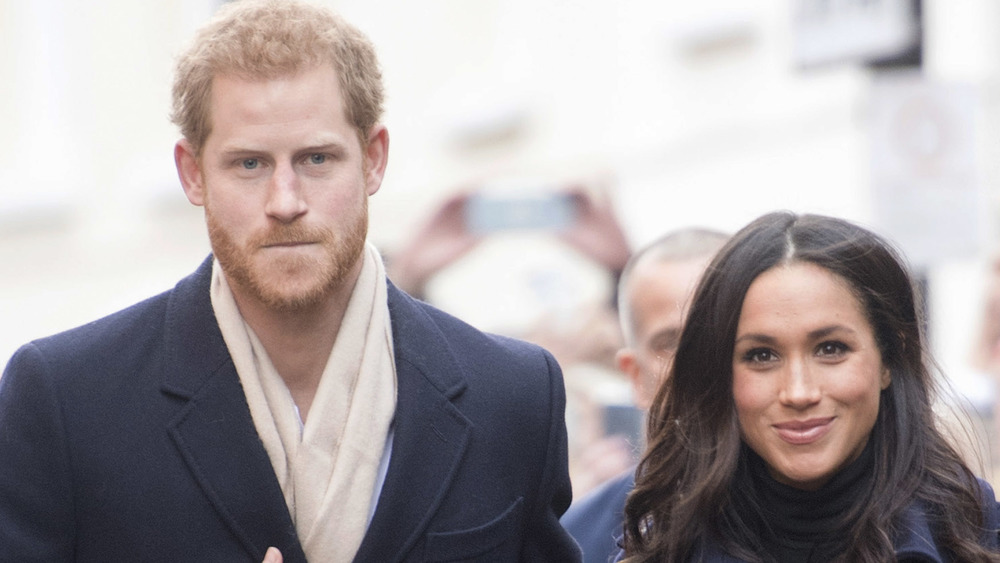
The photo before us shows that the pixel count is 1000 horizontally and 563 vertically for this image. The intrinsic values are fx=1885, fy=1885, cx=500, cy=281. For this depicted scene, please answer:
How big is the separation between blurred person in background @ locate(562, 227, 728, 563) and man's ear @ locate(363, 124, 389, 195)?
102 centimetres

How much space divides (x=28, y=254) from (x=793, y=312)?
43.2 ft

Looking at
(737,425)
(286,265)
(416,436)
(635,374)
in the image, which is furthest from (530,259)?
(286,265)

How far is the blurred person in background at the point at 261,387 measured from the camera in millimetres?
3641

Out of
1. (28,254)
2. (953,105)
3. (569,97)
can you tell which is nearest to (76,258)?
(28,254)

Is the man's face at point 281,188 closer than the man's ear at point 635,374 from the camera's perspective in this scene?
→ Yes

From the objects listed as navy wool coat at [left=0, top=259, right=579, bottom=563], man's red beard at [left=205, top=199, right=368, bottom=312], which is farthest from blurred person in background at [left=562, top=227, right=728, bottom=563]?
man's red beard at [left=205, top=199, right=368, bottom=312]

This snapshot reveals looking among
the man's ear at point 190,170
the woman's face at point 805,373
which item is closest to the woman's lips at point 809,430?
the woman's face at point 805,373

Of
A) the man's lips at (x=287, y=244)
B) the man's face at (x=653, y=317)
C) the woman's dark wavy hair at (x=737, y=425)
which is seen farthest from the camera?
the man's face at (x=653, y=317)

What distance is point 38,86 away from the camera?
16.0 meters

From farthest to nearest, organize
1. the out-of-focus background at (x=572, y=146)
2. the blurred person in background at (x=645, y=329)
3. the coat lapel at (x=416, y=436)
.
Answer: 1. the out-of-focus background at (x=572, y=146)
2. the blurred person in background at (x=645, y=329)
3. the coat lapel at (x=416, y=436)

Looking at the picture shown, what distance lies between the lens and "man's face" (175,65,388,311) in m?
3.63

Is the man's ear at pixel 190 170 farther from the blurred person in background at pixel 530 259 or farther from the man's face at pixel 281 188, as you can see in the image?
the blurred person in background at pixel 530 259

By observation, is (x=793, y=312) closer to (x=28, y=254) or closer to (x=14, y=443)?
(x=14, y=443)

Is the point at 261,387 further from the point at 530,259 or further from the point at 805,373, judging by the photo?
the point at 530,259
